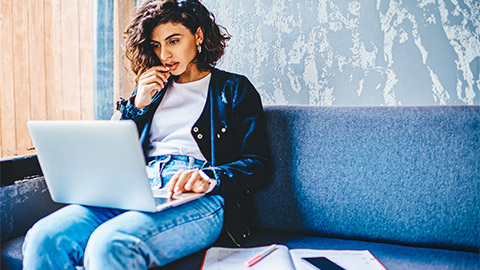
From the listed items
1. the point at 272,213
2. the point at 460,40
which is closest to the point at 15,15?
the point at 272,213

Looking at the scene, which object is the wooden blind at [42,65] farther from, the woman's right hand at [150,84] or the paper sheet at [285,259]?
the paper sheet at [285,259]

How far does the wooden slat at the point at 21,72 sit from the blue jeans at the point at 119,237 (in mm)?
1563

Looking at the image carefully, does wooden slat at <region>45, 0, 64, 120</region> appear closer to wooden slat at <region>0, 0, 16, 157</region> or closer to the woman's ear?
wooden slat at <region>0, 0, 16, 157</region>

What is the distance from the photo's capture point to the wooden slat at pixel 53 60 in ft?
8.02

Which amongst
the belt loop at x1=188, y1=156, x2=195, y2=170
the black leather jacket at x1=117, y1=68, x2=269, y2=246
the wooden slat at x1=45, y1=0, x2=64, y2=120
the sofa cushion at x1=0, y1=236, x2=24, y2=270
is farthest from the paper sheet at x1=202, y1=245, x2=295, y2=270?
the wooden slat at x1=45, y1=0, x2=64, y2=120

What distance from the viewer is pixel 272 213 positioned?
4.42 ft

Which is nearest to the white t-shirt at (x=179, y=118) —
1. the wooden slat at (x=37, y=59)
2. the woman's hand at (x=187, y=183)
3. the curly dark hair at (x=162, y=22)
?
the curly dark hair at (x=162, y=22)

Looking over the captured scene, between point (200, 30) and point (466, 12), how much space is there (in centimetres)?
107

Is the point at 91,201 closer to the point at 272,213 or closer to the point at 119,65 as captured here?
the point at 272,213

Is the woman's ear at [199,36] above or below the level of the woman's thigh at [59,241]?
above

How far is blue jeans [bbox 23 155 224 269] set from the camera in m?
0.87

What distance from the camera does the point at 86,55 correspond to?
250 centimetres

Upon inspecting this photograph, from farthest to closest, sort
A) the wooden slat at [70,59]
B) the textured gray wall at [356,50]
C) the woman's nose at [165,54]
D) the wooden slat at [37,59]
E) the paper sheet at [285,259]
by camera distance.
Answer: the wooden slat at [70,59]
the wooden slat at [37,59]
the textured gray wall at [356,50]
the woman's nose at [165,54]
the paper sheet at [285,259]

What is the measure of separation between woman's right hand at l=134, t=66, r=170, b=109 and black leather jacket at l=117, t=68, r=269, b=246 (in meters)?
0.02
